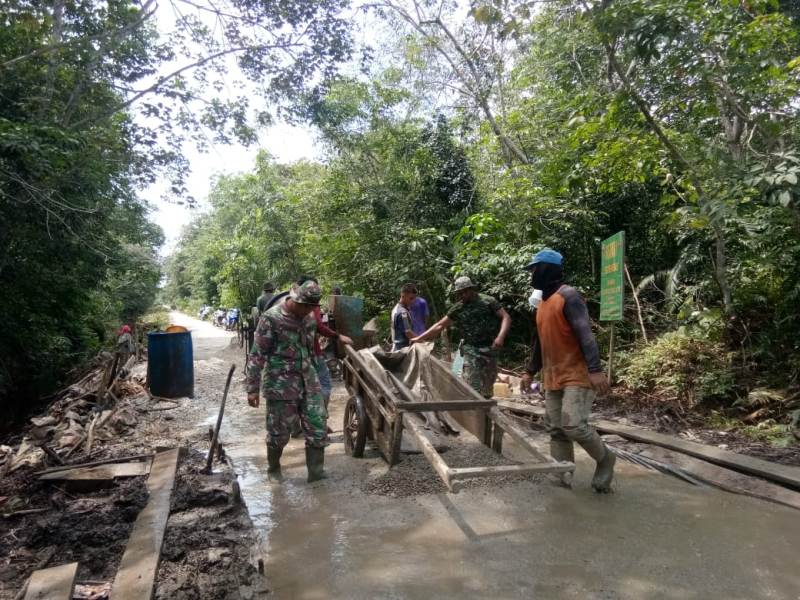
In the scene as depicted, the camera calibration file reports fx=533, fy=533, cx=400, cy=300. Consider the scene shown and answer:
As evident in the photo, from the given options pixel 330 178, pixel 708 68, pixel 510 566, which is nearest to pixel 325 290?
pixel 330 178

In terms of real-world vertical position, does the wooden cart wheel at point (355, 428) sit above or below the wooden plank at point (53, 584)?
above

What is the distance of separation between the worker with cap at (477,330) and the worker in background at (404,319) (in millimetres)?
1217

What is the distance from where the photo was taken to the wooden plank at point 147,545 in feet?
8.80

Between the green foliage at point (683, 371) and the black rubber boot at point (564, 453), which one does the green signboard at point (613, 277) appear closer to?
the green foliage at point (683, 371)

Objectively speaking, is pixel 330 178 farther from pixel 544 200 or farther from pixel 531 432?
pixel 531 432

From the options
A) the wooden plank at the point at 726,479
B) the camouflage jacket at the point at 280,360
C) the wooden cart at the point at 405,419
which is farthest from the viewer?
the camouflage jacket at the point at 280,360

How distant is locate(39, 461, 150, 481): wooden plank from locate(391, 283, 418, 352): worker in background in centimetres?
303

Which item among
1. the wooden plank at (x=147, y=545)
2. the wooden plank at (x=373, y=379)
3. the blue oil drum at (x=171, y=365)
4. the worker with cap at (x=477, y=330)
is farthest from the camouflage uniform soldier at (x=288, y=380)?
the blue oil drum at (x=171, y=365)

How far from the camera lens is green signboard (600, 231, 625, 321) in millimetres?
6316

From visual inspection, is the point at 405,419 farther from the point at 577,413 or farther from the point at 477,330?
the point at 477,330

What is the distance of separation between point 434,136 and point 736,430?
932 cm

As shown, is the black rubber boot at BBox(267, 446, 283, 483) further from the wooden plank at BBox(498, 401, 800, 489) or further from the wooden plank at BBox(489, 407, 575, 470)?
the wooden plank at BBox(498, 401, 800, 489)

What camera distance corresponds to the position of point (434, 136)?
12.8 meters

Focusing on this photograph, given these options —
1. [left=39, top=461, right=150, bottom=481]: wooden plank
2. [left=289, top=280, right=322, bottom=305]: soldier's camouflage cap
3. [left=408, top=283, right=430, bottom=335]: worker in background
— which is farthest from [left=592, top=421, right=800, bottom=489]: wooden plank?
[left=39, top=461, right=150, bottom=481]: wooden plank
